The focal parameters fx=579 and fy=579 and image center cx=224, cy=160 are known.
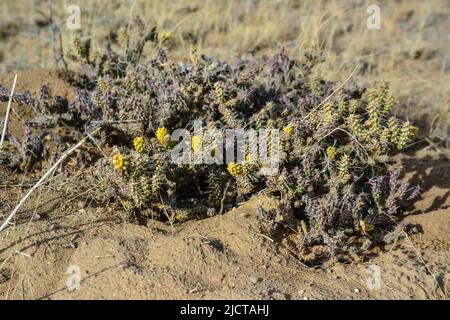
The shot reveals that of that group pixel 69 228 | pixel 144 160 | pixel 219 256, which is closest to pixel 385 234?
pixel 219 256

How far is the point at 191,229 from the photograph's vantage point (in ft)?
10.0

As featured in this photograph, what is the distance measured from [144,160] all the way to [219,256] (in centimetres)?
65

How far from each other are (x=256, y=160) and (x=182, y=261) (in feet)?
2.46

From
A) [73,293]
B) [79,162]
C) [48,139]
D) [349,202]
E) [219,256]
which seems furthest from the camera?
[48,139]

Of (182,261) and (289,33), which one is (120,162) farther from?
(289,33)

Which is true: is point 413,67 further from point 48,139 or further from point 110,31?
point 48,139

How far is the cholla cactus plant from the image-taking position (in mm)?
3096

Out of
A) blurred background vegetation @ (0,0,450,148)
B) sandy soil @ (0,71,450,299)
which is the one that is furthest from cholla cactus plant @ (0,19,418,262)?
blurred background vegetation @ (0,0,450,148)

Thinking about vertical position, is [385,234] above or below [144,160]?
below

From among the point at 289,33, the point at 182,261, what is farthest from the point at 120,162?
the point at 289,33

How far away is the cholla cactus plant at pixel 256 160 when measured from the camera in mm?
3096

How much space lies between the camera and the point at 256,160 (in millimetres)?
3156

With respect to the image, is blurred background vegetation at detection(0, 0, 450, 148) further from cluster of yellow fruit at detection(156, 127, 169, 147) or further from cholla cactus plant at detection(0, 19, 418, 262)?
cluster of yellow fruit at detection(156, 127, 169, 147)

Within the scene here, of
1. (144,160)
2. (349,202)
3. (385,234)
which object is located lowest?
(385,234)
